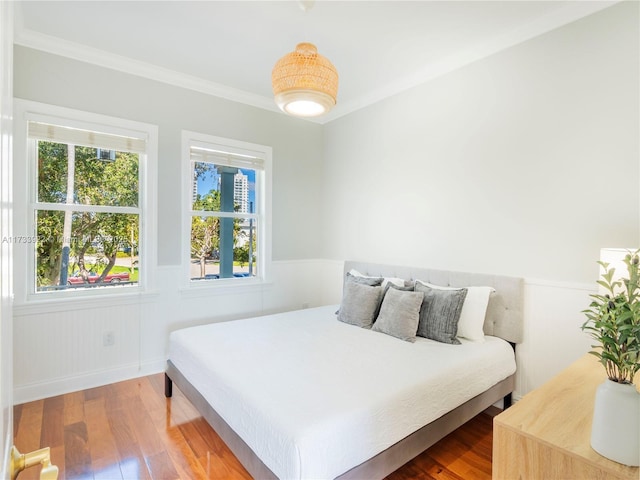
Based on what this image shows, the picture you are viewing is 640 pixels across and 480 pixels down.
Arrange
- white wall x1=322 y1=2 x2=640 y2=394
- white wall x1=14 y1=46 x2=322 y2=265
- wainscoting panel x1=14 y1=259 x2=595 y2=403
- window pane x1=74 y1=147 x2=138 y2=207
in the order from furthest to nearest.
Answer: window pane x1=74 y1=147 x2=138 y2=207 → white wall x1=14 y1=46 x2=322 y2=265 → wainscoting panel x1=14 y1=259 x2=595 y2=403 → white wall x1=322 y1=2 x2=640 y2=394

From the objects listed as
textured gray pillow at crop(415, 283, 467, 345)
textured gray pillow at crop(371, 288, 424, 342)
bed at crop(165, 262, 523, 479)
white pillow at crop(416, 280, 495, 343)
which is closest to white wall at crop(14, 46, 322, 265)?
bed at crop(165, 262, 523, 479)

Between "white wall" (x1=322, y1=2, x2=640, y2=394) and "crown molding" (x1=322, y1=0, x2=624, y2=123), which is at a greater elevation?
"crown molding" (x1=322, y1=0, x2=624, y2=123)

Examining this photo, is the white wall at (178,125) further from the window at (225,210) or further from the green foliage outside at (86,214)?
the green foliage outside at (86,214)

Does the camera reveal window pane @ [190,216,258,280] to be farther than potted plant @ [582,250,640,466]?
Yes

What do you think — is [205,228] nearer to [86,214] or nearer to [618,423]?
Answer: [86,214]

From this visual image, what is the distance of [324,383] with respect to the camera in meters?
1.77

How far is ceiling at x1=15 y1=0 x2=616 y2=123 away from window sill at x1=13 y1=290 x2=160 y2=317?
202 centimetres

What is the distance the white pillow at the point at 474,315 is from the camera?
2514mm

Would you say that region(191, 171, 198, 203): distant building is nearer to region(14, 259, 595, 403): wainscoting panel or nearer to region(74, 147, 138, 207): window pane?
region(74, 147, 138, 207): window pane

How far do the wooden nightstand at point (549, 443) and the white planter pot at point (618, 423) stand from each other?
3 centimetres

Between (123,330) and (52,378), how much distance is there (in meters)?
0.59

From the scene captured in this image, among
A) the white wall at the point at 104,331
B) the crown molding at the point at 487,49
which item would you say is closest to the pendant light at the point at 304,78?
the crown molding at the point at 487,49

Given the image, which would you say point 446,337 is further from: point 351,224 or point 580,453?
point 351,224

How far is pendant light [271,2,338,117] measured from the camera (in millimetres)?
1799
